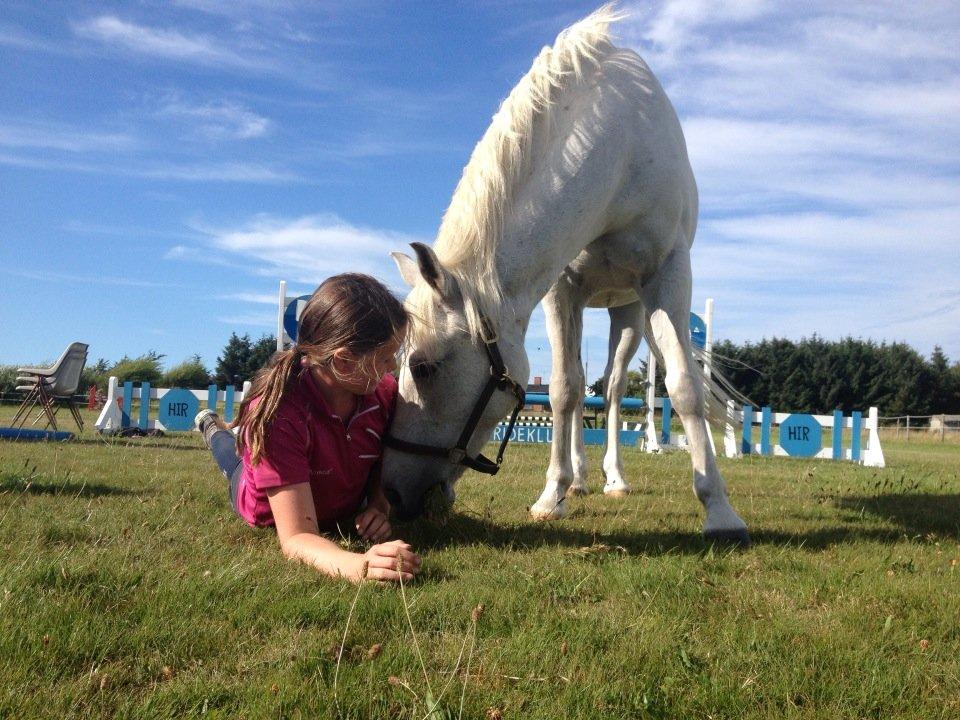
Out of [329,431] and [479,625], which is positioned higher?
[329,431]

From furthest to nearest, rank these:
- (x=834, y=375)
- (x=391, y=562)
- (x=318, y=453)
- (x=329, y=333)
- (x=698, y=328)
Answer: (x=834, y=375) < (x=698, y=328) < (x=318, y=453) < (x=329, y=333) < (x=391, y=562)

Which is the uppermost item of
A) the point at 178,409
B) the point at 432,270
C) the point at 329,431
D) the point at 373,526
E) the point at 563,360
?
the point at 432,270

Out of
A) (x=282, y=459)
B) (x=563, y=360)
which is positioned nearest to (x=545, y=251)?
(x=563, y=360)

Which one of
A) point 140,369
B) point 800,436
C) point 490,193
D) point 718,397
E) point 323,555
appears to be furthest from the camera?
point 140,369

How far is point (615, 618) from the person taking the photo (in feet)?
7.30

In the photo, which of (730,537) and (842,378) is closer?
(730,537)

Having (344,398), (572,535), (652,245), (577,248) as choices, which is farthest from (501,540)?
(652,245)

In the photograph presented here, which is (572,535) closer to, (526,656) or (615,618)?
(615,618)

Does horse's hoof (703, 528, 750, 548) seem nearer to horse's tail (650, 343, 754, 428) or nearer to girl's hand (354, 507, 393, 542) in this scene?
girl's hand (354, 507, 393, 542)

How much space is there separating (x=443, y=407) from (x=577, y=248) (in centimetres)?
115

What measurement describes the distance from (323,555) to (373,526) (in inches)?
25.5

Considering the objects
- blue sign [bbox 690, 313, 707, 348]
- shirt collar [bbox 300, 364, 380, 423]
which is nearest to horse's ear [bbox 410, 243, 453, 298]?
shirt collar [bbox 300, 364, 380, 423]

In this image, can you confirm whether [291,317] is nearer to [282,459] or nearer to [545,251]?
[545,251]

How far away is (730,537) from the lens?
352 centimetres
